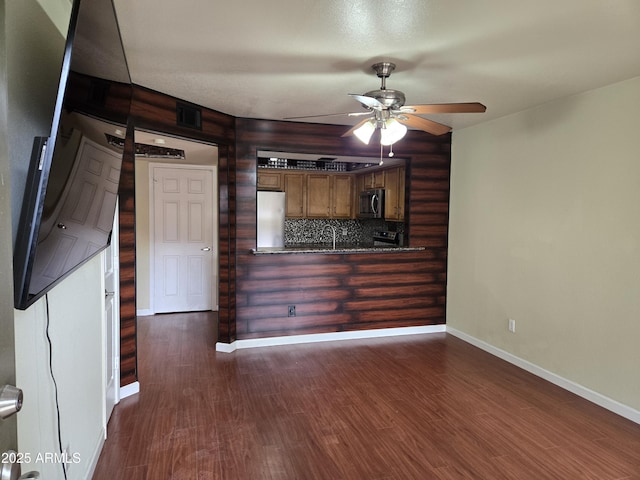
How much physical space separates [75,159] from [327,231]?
5600 mm

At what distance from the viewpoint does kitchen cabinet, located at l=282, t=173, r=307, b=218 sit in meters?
6.17

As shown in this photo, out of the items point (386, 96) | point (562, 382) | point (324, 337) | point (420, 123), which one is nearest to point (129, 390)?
point (324, 337)

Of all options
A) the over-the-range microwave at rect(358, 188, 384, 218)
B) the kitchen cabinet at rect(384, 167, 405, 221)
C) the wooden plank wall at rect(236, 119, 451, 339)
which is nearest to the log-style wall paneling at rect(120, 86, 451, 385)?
the wooden plank wall at rect(236, 119, 451, 339)

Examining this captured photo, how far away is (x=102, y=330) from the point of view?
245cm

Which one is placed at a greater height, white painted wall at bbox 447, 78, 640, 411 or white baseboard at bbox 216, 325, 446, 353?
white painted wall at bbox 447, 78, 640, 411

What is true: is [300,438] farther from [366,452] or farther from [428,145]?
[428,145]

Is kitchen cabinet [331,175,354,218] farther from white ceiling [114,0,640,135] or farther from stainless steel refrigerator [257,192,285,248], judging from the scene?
white ceiling [114,0,640,135]

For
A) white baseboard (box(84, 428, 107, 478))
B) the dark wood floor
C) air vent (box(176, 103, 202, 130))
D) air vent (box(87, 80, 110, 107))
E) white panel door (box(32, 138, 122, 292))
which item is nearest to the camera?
white panel door (box(32, 138, 122, 292))

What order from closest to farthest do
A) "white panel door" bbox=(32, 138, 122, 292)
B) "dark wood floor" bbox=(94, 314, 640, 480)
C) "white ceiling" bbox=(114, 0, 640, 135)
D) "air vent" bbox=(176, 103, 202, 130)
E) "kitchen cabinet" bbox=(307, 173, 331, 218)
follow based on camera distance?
"white panel door" bbox=(32, 138, 122, 292) → "white ceiling" bbox=(114, 0, 640, 135) → "dark wood floor" bbox=(94, 314, 640, 480) → "air vent" bbox=(176, 103, 202, 130) → "kitchen cabinet" bbox=(307, 173, 331, 218)

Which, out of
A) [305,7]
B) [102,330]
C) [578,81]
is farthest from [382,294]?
[305,7]

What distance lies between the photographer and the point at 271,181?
6.14m

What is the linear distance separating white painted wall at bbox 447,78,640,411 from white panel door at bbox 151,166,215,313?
3.62 m

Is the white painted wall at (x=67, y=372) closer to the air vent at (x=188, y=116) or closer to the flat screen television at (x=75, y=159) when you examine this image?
the flat screen television at (x=75, y=159)

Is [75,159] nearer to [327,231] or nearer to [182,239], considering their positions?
[182,239]
